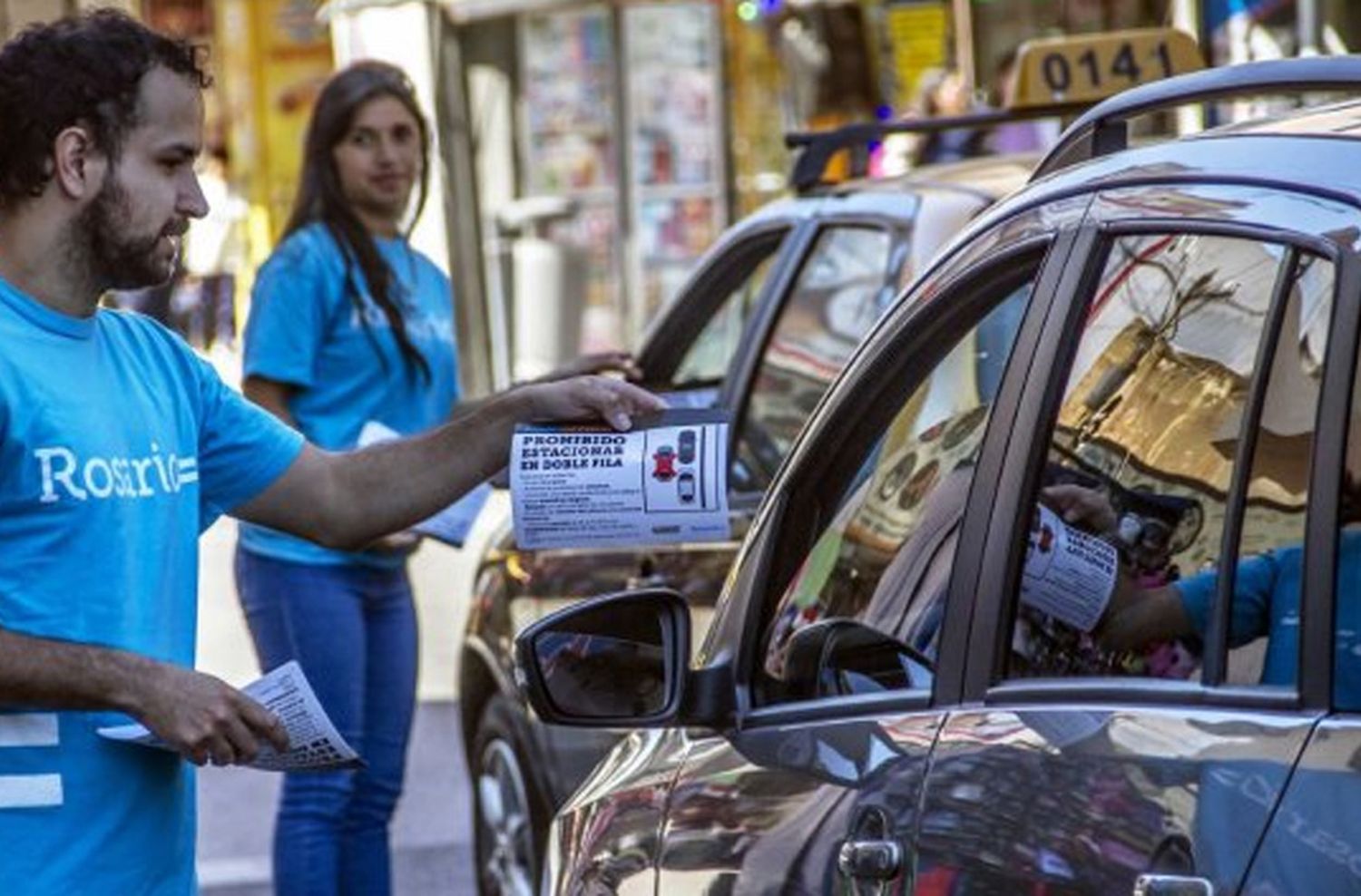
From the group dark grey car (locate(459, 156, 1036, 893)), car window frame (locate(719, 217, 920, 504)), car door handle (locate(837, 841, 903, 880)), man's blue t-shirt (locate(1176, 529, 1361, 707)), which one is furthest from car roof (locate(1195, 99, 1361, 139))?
car window frame (locate(719, 217, 920, 504))

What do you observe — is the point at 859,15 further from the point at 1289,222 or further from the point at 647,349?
the point at 1289,222

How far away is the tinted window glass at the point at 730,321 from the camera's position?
24.7ft

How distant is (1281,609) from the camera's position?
3.28 metres

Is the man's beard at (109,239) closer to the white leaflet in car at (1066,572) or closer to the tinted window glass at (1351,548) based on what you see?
the white leaflet in car at (1066,572)

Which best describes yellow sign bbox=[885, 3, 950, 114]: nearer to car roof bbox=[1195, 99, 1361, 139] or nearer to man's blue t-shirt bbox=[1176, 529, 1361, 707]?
car roof bbox=[1195, 99, 1361, 139]

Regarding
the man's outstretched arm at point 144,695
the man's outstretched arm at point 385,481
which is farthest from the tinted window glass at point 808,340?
the man's outstretched arm at point 144,695

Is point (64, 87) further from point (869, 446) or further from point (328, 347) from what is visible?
point (328, 347)

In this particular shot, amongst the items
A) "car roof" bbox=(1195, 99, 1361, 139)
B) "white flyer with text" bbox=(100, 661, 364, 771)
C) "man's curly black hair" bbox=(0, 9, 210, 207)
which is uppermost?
"man's curly black hair" bbox=(0, 9, 210, 207)

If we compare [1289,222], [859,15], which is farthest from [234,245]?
[1289,222]

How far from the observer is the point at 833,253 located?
7.16 metres

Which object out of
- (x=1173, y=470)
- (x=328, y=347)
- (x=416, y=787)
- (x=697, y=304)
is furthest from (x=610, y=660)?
(x=416, y=787)

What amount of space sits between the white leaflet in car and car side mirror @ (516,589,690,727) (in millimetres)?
553

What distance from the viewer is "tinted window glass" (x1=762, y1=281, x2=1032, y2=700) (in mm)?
3898

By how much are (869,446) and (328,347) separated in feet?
10.2
